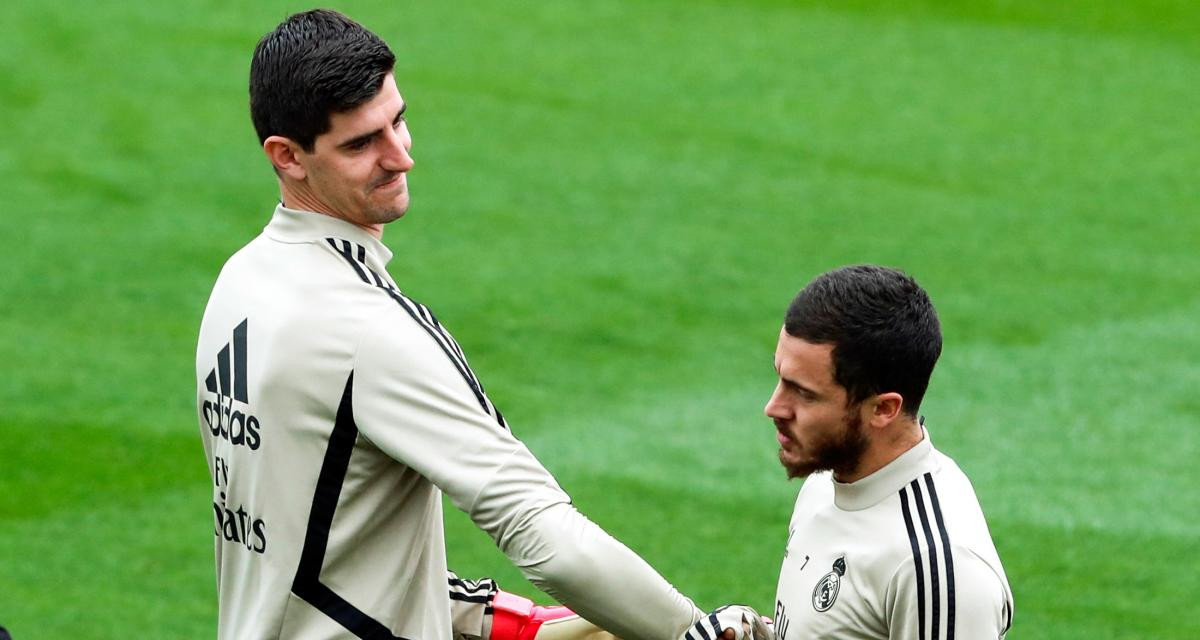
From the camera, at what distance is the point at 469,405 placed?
116 inches

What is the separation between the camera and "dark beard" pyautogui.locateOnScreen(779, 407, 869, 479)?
3180 millimetres

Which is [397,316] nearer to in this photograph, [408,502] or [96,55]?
[408,502]

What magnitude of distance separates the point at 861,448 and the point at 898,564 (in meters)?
0.28

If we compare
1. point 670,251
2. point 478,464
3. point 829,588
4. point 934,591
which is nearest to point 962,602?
point 934,591

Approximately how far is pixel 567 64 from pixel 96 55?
12.6ft

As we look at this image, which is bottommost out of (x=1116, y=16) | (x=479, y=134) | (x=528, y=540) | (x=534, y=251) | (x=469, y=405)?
(x=528, y=540)

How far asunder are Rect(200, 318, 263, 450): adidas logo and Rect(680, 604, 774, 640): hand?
868 mm

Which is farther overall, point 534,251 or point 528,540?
point 534,251

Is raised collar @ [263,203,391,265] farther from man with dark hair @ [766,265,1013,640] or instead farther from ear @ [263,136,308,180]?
man with dark hair @ [766,265,1013,640]

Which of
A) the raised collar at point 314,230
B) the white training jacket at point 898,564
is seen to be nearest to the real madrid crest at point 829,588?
the white training jacket at point 898,564

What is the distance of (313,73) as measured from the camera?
3.02 meters

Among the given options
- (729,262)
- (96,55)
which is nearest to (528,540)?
(729,262)

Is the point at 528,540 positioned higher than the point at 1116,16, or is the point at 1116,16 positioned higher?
the point at 1116,16

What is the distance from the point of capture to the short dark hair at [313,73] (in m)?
3.02
